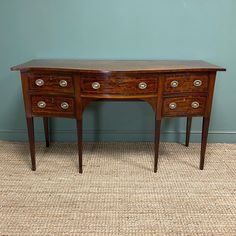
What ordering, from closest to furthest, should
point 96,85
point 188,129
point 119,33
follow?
point 96,85 → point 119,33 → point 188,129

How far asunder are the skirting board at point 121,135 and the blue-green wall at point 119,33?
0.23 m

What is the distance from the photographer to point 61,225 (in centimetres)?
131

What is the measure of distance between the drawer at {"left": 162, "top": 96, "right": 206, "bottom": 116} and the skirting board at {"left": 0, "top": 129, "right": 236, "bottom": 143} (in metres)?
0.58

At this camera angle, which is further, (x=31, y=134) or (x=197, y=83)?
(x=31, y=134)

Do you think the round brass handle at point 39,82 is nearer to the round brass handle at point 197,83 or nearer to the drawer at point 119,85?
the drawer at point 119,85

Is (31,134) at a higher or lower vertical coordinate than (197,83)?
lower

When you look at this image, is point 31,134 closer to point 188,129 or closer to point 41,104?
point 41,104

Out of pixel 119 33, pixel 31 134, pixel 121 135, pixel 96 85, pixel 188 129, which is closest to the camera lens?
pixel 96 85

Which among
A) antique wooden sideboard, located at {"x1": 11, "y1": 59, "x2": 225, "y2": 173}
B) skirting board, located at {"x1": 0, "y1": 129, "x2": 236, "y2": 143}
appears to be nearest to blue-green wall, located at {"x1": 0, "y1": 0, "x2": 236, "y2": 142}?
skirting board, located at {"x1": 0, "y1": 129, "x2": 236, "y2": 143}

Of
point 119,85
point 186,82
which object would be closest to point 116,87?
point 119,85

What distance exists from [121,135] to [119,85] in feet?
2.46

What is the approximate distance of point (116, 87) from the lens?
1.56 m

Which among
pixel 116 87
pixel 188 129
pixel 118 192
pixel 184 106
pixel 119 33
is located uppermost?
pixel 119 33

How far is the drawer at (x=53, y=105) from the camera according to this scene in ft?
5.26
